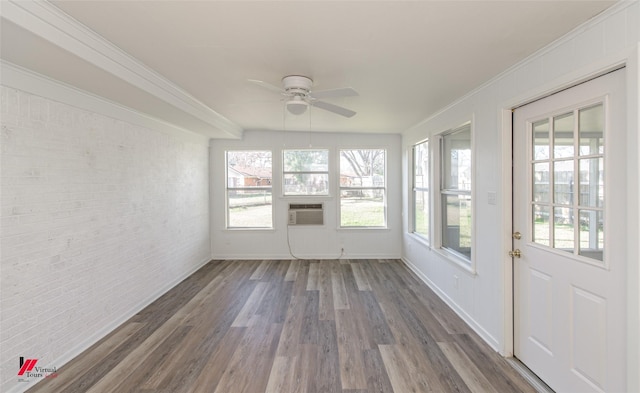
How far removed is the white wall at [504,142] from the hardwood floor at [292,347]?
0.28m

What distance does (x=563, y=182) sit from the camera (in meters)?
1.94

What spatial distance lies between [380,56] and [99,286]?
3.34 m

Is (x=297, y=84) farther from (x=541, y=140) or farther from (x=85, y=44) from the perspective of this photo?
(x=541, y=140)

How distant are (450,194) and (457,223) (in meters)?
0.38

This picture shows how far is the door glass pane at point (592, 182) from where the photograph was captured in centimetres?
169

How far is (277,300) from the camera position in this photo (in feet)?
11.7

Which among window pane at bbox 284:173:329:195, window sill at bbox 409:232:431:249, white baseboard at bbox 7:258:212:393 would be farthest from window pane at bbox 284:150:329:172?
white baseboard at bbox 7:258:212:393

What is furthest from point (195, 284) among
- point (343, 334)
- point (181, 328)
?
point (343, 334)

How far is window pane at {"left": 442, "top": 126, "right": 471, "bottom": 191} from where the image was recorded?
124 inches

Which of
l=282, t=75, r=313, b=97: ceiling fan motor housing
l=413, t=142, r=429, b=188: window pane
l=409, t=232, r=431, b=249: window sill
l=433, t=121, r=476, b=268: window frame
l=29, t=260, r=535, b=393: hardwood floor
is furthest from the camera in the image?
l=413, t=142, r=429, b=188: window pane

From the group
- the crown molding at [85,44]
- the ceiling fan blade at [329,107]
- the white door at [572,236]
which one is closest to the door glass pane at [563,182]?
the white door at [572,236]

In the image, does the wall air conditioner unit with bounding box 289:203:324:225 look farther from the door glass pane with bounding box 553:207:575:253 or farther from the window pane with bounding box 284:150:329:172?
the door glass pane with bounding box 553:207:575:253

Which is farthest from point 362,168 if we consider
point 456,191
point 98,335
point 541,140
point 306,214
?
point 98,335

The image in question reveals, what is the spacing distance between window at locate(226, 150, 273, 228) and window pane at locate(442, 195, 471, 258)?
319 centimetres
